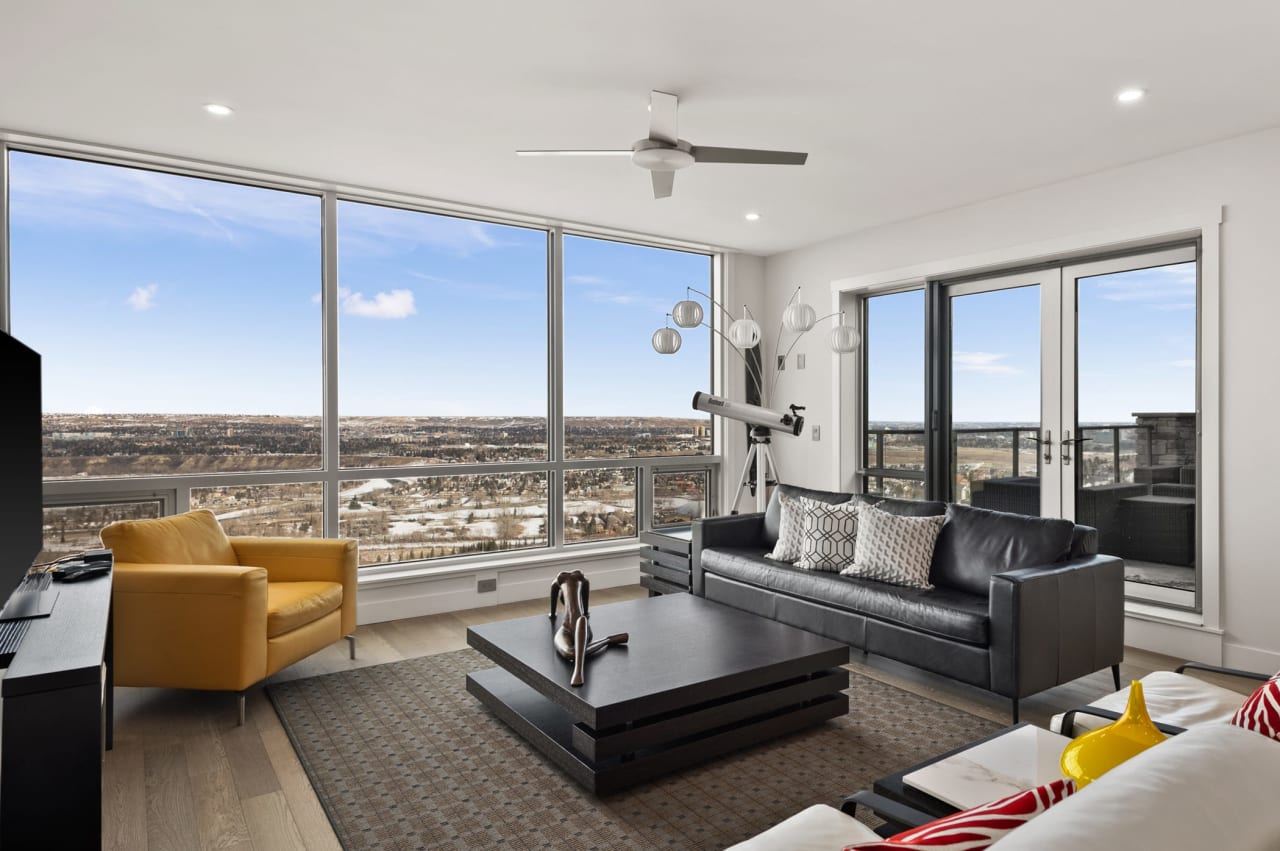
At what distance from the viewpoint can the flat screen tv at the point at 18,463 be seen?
2205mm

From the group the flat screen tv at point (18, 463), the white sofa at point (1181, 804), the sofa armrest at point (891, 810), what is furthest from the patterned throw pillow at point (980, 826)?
the flat screen tv at point (18, 463)

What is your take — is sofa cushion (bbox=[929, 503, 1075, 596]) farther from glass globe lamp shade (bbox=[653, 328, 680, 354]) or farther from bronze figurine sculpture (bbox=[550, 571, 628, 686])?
glass globe lamp shade (bbox=[653, 328, 680, 354])

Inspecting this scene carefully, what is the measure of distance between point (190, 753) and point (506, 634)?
3.90 feet

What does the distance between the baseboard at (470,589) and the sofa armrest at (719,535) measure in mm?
994

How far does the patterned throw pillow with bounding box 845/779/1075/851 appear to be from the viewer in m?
0.98

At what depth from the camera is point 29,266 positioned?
12.5ft

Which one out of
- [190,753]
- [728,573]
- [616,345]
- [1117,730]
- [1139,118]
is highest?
[1139,118]

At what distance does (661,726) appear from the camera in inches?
102

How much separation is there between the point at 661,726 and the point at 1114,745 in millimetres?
1529

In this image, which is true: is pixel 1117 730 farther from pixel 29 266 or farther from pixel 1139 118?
pixel 29 266

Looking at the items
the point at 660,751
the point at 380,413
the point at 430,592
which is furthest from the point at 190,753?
the point at 380,413

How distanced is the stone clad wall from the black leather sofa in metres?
1.13

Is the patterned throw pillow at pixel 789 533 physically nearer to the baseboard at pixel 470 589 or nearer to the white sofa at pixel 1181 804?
the baseboard at pixel 470 589

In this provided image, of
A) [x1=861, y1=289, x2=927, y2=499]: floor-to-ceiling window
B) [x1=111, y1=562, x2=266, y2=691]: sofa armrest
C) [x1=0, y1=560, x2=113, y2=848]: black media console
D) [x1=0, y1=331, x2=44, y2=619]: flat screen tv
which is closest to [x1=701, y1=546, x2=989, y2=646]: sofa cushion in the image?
[x1=861, y1=289, x2=927, y2=499]: floor-to-ceiling window
